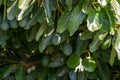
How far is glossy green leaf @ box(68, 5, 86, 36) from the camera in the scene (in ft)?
4.48

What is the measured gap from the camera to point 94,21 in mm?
1343

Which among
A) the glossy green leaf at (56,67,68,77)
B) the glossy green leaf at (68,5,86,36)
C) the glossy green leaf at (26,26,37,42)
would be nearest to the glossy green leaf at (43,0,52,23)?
the glossy green leaf at (68,5,86,36)

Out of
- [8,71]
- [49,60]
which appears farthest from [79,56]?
[8,71]

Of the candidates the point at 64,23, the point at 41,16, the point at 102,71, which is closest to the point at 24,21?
the point at 41,16

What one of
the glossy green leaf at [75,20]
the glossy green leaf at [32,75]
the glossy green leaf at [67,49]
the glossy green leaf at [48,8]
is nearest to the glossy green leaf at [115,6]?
the glossy green leaf at [75,20]

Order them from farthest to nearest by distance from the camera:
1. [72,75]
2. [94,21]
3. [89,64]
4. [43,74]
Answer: [43,74], [72,75], [89,64], [94,21]

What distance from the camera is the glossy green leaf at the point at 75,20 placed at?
1364 mm

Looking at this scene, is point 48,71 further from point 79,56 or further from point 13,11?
point 13,11

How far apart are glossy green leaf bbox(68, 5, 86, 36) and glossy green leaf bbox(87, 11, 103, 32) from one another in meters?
0.04

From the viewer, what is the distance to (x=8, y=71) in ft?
6.34

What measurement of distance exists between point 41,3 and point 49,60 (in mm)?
405

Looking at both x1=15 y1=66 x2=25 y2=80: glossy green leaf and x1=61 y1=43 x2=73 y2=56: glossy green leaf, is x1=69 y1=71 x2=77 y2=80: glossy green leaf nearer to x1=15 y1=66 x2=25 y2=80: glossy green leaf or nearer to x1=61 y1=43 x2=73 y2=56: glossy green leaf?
x1=61 y1=43 x2=73 y2=56: glossy green leaf

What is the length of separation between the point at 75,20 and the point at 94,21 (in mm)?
78

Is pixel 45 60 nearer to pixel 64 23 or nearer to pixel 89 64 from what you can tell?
pixel 89 64
